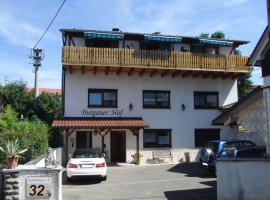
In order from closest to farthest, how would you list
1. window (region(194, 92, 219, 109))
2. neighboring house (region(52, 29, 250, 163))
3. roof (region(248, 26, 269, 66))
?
roof (region(248, 26, 269, 66))
neighboring house (region(52, 29, 250, 163))
window (region(194, 92, 219, 109))

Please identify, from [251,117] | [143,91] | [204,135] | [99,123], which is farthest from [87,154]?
[204,135]

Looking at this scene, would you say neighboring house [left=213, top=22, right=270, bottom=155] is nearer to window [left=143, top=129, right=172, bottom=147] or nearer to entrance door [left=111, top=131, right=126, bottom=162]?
window [left=143, top=129, right=172, bottom=147]

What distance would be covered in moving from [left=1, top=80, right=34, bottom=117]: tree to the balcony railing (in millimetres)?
15035

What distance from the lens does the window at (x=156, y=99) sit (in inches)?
1118

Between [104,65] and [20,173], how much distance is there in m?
15.4

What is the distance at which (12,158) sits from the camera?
11.7 m

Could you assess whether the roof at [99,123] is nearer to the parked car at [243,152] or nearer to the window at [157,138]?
the window at [157,138]

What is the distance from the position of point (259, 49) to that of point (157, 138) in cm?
1517

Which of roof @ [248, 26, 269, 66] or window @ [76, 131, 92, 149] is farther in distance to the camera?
window @ [76, 131, 92, 149]

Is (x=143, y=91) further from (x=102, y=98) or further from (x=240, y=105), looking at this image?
(x=240, y=105)

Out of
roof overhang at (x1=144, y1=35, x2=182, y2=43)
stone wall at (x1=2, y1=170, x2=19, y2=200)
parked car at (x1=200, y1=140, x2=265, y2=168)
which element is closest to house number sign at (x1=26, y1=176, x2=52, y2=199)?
stone wall at (x1=2, y1=170, x2=19, y2=200)

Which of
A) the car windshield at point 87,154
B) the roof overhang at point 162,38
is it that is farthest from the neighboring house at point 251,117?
the car windshield at point 87,154

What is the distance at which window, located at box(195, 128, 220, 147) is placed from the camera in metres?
29.2

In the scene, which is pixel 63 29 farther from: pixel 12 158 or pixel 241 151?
pixel 12 158
